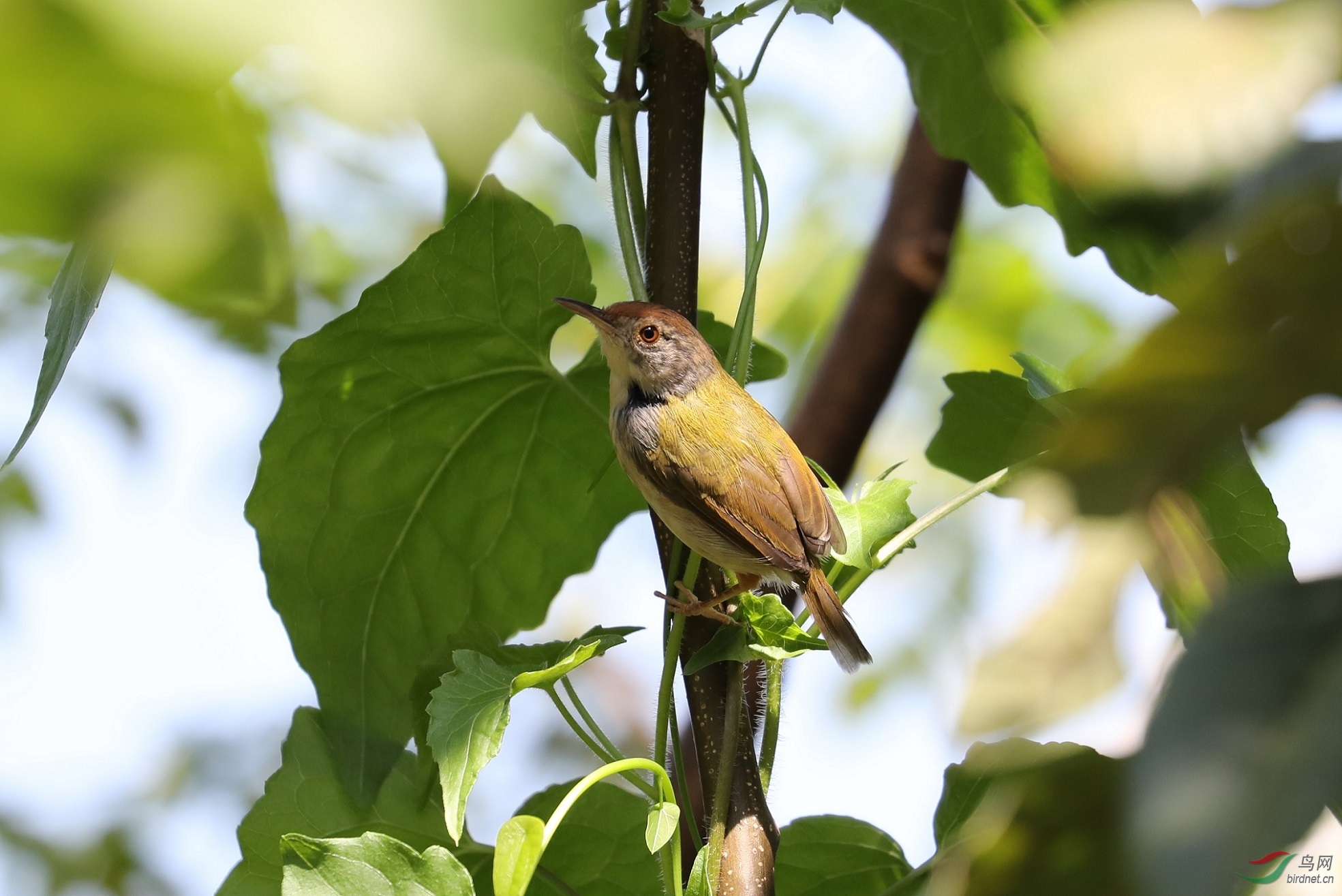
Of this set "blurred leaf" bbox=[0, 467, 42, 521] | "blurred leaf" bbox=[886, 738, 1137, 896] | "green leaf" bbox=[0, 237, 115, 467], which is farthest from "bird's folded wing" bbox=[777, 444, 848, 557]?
"blurred leaf" bbox=[0, 467, 42, 521]

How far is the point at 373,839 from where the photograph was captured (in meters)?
0.85

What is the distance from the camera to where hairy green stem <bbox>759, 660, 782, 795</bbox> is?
986 mm

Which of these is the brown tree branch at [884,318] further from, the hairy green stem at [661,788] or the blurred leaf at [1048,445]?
the hairy green stem at [661,788]

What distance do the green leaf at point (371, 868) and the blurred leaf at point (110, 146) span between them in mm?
602

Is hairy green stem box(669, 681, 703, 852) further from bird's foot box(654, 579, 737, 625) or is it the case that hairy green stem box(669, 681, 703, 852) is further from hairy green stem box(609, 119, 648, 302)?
hairy green stem box(609, 119, 648, 302)

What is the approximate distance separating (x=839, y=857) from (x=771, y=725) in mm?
283

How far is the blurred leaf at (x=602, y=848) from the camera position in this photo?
1.20 metres

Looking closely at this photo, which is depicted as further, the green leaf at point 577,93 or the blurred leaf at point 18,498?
the blurred leaf at point 18,498

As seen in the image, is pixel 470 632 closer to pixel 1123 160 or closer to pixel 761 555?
pixel 761 555

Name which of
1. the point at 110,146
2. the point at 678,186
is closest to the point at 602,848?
the point at 678,186

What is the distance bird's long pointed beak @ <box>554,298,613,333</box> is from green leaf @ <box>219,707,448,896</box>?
1.70ft

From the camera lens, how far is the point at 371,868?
2.79ft

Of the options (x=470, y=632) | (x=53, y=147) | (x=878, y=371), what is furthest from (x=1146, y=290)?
(x=53, y=147)

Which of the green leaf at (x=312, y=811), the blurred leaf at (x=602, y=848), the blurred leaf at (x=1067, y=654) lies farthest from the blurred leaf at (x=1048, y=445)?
the green leaf at (x=312, y=811)
